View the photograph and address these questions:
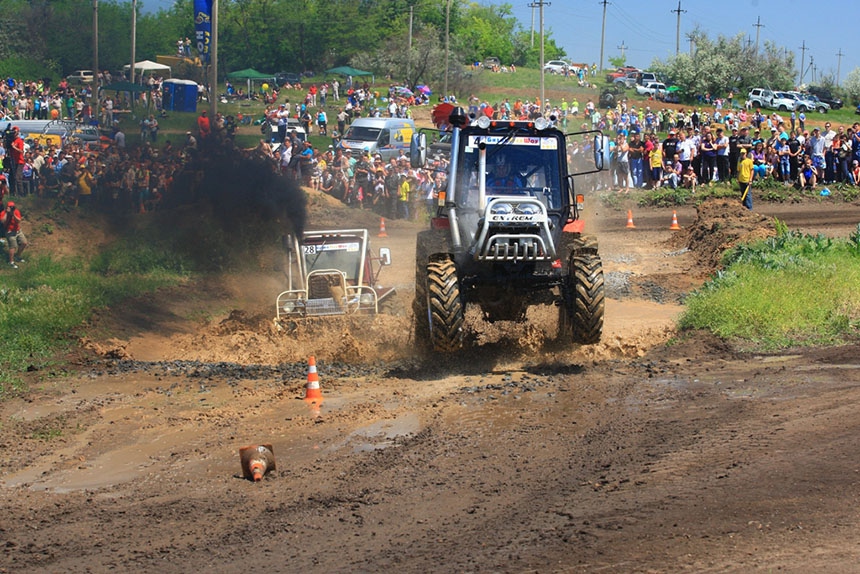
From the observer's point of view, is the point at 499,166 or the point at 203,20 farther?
the point at 203,20

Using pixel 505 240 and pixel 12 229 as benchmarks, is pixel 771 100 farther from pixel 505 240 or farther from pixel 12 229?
pixel 505 240

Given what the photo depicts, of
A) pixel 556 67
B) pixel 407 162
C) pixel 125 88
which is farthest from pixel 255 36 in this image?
pixel 556 67

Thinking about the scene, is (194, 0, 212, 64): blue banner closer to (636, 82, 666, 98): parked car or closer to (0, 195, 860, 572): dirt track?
(0, 195, 860, 572): dirt track

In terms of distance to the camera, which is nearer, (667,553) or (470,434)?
(667,553)

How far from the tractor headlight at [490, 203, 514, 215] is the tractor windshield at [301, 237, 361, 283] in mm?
5738

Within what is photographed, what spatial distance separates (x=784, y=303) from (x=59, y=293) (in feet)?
37.9

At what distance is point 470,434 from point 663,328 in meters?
6.14

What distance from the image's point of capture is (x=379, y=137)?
107ft

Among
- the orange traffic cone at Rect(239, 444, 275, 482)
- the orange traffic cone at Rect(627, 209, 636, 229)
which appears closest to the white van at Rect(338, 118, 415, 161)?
the orange traffic cone at Rect(627, 209, 636, 229)

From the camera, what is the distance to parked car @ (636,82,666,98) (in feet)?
202

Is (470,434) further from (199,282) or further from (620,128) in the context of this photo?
(620,128)

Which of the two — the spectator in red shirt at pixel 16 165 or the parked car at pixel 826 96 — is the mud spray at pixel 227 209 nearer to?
the spectator in red shirt at pixel 16 165

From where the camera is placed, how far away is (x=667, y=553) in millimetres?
5910

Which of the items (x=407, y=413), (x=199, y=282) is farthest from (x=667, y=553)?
(x=199, y=282)
